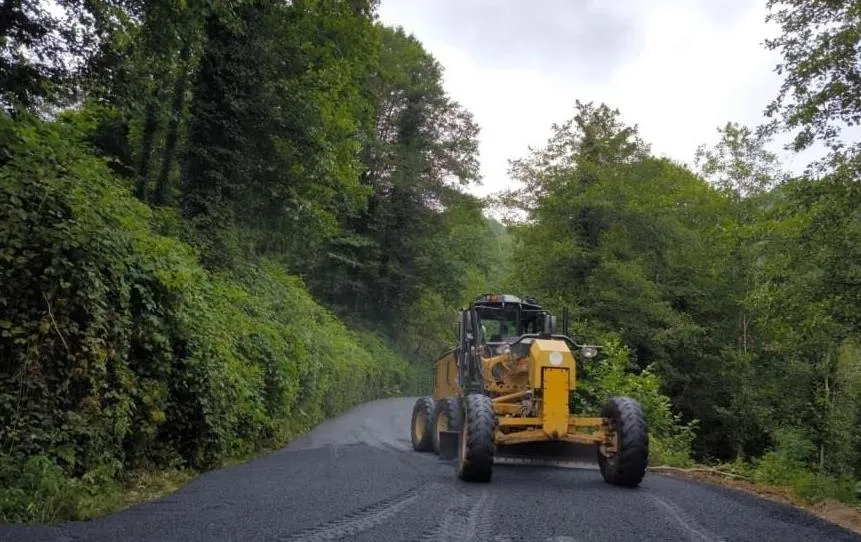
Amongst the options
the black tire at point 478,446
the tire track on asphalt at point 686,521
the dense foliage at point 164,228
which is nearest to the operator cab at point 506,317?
the black tire at point 478,446

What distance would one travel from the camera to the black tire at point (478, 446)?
7414 mm

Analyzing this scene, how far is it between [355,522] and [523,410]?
389 centimetres

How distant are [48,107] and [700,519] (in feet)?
37.8

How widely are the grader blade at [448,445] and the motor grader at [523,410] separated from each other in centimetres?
2

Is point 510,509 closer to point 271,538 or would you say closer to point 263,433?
point 271,538

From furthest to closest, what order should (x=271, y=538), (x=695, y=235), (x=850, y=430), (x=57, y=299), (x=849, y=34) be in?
(x=695, y=235) < (x=850, y=430) < (x=849, y=34) < (x=57, y=299) < (x=271, y=538)

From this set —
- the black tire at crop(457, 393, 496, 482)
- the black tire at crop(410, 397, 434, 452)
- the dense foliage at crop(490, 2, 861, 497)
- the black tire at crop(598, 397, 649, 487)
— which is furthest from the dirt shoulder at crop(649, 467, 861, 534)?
the dense foliage at crop(490, 2, 861, 497)

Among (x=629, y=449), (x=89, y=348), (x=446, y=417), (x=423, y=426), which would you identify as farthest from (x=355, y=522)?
(x=423, y=426)

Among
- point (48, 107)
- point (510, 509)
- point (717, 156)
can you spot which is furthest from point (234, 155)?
point (717, 156)

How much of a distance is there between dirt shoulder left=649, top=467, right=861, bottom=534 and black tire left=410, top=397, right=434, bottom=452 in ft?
12.1

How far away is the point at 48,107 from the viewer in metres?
11.4

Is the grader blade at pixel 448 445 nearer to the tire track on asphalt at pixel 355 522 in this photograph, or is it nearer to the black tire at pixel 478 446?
the black tire at pixel 478 446

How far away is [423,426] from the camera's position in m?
12.0

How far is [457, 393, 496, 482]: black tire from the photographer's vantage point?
741 cm
